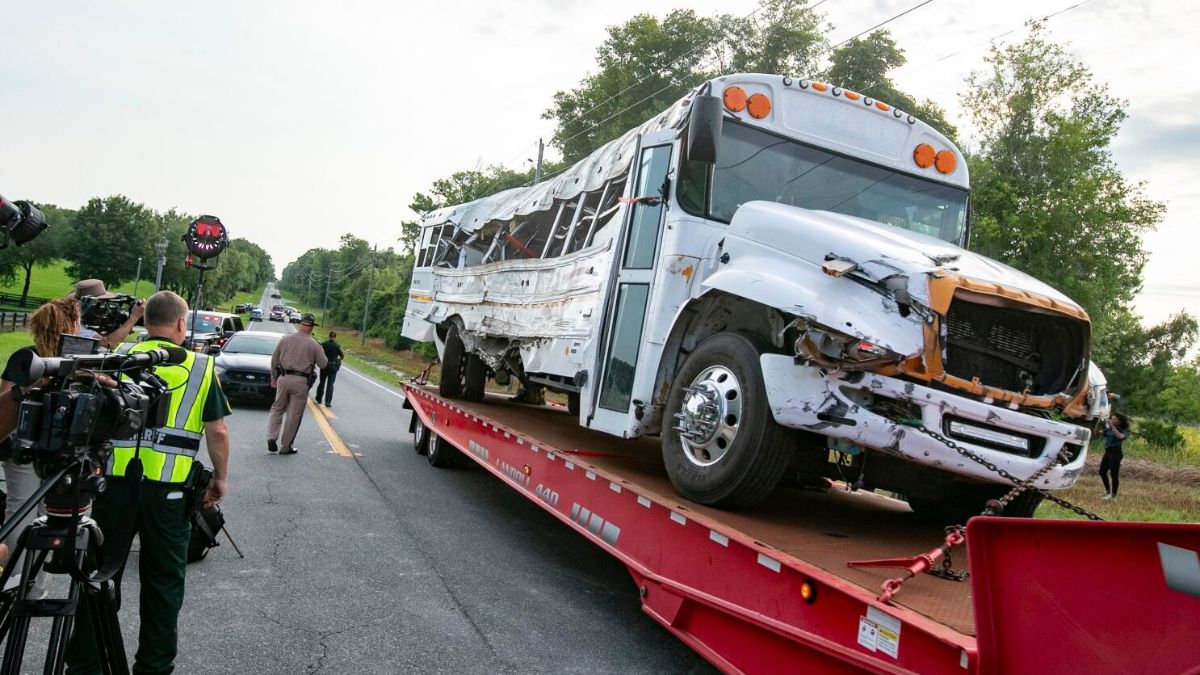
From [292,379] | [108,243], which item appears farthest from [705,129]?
[108,243]

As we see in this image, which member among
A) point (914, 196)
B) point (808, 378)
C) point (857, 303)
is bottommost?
point (808, 378)

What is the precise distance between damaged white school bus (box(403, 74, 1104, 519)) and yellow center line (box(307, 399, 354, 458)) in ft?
15.6

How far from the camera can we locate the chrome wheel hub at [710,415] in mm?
4508

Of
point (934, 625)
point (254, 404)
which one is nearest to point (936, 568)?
point (934, 625)

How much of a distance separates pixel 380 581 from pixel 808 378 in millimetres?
3241

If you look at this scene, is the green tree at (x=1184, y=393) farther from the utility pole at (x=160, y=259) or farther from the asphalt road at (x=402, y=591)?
the asphalt road at (x=402, y=591)

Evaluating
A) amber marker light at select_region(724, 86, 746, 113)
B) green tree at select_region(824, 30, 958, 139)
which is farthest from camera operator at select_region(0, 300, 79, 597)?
green tree at select_region(824, 30, 958, 139)

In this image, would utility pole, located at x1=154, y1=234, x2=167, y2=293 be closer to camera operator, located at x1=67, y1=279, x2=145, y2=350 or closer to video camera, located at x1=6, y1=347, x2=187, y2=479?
camera operator, located at x1=67, y1=279, x2=145, y2=350

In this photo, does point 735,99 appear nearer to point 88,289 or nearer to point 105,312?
point 105,312

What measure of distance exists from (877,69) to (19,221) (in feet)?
138

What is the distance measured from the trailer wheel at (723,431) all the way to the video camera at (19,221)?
362 centimetres

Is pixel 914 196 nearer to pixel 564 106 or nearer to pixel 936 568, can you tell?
pixel 936 568

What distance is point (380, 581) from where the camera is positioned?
5582 mm

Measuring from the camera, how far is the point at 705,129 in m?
4.94
